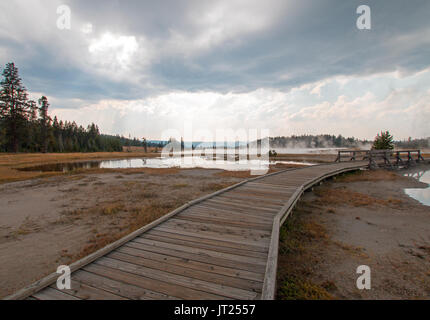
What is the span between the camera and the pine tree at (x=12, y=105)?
151ft

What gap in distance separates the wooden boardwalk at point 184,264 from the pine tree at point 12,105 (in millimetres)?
64710

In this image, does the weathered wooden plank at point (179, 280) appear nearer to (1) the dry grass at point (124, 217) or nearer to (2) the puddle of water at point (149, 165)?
(1) the dry grass at point (124, 217)

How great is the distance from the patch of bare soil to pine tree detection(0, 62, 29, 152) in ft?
164

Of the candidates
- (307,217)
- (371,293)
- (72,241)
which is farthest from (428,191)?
(72,241)

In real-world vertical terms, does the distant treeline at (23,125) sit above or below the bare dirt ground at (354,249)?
above

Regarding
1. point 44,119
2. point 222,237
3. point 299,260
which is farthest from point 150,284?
point 44,119

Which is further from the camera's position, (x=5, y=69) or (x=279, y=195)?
(x=5, y=69)

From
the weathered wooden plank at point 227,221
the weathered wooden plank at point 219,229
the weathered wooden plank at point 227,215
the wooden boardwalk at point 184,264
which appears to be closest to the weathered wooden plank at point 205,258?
the wooden boardwalk at point 184,264

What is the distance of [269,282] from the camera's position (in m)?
3.18

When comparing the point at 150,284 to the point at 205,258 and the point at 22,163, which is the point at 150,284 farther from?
the point at 22,163

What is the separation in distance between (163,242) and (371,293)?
4.81 metres

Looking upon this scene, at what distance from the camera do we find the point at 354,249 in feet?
19.4

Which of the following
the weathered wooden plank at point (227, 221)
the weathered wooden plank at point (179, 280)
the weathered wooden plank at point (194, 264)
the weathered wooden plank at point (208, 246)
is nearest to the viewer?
the weathered wooden plank at point (179, 280)
